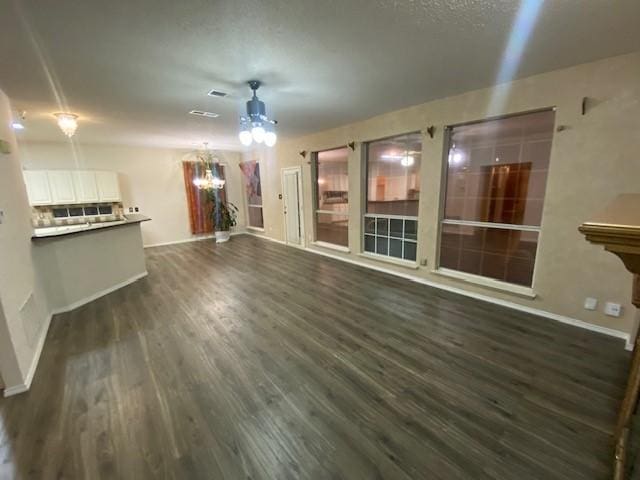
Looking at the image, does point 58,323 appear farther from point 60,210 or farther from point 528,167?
point 528,167

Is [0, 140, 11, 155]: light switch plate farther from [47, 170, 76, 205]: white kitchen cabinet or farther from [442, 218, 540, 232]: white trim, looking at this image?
[442, 218, 540, 232]: white trim

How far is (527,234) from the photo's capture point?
324 centimetres

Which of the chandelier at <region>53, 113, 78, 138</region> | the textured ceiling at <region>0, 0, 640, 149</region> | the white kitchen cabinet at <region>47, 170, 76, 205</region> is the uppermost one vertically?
the textured ceiling at <region>0, 0, 640, 149</region>

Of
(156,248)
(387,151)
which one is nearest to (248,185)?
(156,248)

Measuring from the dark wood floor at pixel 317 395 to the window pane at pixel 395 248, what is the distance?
1257 mm

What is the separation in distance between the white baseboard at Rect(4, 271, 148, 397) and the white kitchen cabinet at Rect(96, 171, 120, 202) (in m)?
2.48

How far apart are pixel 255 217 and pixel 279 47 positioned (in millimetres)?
6764

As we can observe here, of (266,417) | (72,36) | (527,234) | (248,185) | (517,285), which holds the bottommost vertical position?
(266,417)

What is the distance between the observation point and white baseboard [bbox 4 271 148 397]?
2.06 meters

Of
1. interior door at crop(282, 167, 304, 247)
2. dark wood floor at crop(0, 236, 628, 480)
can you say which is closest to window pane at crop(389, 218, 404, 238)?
dark wood floor at crop(0, 236, 628, 480)

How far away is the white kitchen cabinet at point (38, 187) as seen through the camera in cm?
522

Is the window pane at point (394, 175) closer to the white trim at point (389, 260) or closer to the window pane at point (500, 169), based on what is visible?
the window pane at point (500, 169)

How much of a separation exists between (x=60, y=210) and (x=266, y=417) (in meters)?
6.81

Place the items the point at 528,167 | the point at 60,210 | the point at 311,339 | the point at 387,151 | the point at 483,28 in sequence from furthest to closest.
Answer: the point at 60,210
the point at 387,151
the point at 528,167
the point at 311,339
the point at 483,28
